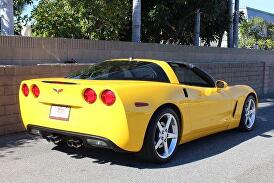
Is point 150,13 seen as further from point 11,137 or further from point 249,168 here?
point 249,168

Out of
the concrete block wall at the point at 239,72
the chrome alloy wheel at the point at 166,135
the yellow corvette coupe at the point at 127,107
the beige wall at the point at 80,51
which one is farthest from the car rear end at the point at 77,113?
the concrete block wall at the point at 239,72

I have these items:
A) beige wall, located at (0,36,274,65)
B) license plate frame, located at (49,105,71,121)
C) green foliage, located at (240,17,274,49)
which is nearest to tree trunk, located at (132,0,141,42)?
beige wall, located at (0,36,274,65)

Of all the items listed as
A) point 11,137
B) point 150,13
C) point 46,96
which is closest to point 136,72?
point 46,96

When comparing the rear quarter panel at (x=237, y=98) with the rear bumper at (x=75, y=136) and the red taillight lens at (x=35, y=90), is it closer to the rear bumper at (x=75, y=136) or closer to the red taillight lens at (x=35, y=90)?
the rear bumper at (x=75, y=136)

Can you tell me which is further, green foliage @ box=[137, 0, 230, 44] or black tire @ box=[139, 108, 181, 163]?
green foliage @ box=[137, 0, 230, 44]

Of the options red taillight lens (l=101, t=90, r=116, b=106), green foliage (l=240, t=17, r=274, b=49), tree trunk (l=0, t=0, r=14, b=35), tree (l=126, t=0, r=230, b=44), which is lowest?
red taillight lens (l=101, t=90, r=116, b=106)

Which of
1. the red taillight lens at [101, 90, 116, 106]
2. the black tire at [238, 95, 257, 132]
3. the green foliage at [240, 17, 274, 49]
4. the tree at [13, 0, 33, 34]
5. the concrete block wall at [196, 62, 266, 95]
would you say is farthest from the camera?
the green foliage at [240, 17, 274, 49]

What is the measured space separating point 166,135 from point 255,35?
3075cm

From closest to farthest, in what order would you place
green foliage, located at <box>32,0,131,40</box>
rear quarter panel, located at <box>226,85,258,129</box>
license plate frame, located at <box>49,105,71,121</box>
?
license plate frame, located at <box>49,105,71,121</box> → rear quarter panel, located at <box>226,85,258,129</box> → green foliage, located at <box>32,0,131,40</box>

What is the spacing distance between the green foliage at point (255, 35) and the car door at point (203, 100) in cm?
2759

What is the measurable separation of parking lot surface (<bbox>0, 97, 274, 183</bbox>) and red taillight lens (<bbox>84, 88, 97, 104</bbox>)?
0.82 metres

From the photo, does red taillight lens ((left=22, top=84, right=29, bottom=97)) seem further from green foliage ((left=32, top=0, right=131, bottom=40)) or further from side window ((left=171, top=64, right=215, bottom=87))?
green foliage ((left=32, top=0, right=131, bottom=40))

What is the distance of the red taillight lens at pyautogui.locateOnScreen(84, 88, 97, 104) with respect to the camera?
207 inches

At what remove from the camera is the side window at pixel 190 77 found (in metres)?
6.49
